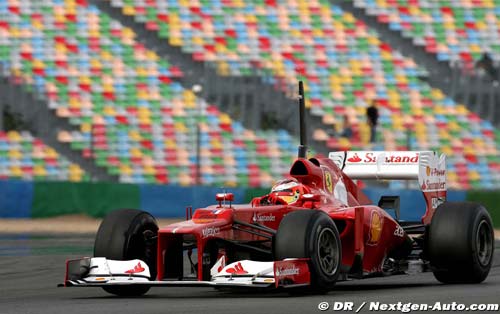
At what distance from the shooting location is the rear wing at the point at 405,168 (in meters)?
13.0

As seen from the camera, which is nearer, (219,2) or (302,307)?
(302,307)

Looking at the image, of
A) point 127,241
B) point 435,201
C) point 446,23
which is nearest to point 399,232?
point 435,201

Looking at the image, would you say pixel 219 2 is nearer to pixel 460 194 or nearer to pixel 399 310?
pixel 460 194

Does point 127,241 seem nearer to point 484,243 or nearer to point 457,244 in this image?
point 457,244

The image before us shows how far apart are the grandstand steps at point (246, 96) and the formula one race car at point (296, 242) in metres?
16.2

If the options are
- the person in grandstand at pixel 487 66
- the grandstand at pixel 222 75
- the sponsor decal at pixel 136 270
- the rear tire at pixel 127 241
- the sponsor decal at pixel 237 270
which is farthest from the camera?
the person in grandstand at pixel 487 66

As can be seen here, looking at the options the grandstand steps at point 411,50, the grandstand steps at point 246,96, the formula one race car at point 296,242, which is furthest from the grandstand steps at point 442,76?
the formula one race car at point 296,242

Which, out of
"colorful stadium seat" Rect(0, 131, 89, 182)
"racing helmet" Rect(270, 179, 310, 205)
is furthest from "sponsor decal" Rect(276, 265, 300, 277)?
"colorful stadium seat" Rect(0, 131, 89, 182)

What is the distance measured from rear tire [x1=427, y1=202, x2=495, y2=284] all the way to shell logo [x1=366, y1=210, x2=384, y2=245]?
0.55 metres

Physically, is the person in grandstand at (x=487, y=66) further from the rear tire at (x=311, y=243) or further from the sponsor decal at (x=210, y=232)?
the sponsor decal at (x=210, y=232)

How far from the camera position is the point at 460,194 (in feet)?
79.5

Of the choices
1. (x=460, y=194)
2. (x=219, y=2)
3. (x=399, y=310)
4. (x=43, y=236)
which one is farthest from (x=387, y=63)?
(x=399, y=310)

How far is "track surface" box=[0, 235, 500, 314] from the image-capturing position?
9252mm

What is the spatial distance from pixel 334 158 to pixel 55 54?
19.1m
